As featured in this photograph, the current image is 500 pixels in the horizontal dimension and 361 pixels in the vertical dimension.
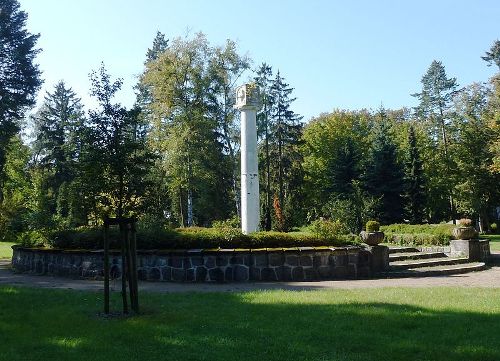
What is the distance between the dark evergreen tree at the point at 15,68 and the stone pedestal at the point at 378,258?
2581cm

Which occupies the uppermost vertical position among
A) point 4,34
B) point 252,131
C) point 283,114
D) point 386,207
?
point 4,34

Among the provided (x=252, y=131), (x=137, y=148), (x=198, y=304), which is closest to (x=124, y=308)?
(x=198, y=304)

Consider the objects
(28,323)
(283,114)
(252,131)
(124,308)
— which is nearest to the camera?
(28,323)

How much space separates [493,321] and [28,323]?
22.7 ft

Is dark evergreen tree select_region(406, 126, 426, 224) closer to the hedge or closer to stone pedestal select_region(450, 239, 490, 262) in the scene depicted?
stone pedestal select_region(450, 239, 490, 262)

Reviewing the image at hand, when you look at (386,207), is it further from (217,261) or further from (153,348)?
(153,348)

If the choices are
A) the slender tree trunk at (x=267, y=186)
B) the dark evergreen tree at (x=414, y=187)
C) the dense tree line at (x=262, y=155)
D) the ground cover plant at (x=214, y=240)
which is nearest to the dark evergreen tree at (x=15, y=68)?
the dense tree line at (x=262, y=155)

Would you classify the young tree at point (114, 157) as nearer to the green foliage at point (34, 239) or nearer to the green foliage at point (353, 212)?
the green foliage at point (34, 239)

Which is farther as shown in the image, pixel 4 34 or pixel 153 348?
pixel 4 34

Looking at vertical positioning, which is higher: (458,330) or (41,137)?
(41,137)

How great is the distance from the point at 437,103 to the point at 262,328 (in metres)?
57.4

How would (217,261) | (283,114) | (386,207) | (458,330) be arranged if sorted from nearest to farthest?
(458,330), (217,261), (386,207), (283,114)

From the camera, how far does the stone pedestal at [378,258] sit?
48.5ft

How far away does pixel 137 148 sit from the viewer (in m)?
12.6
